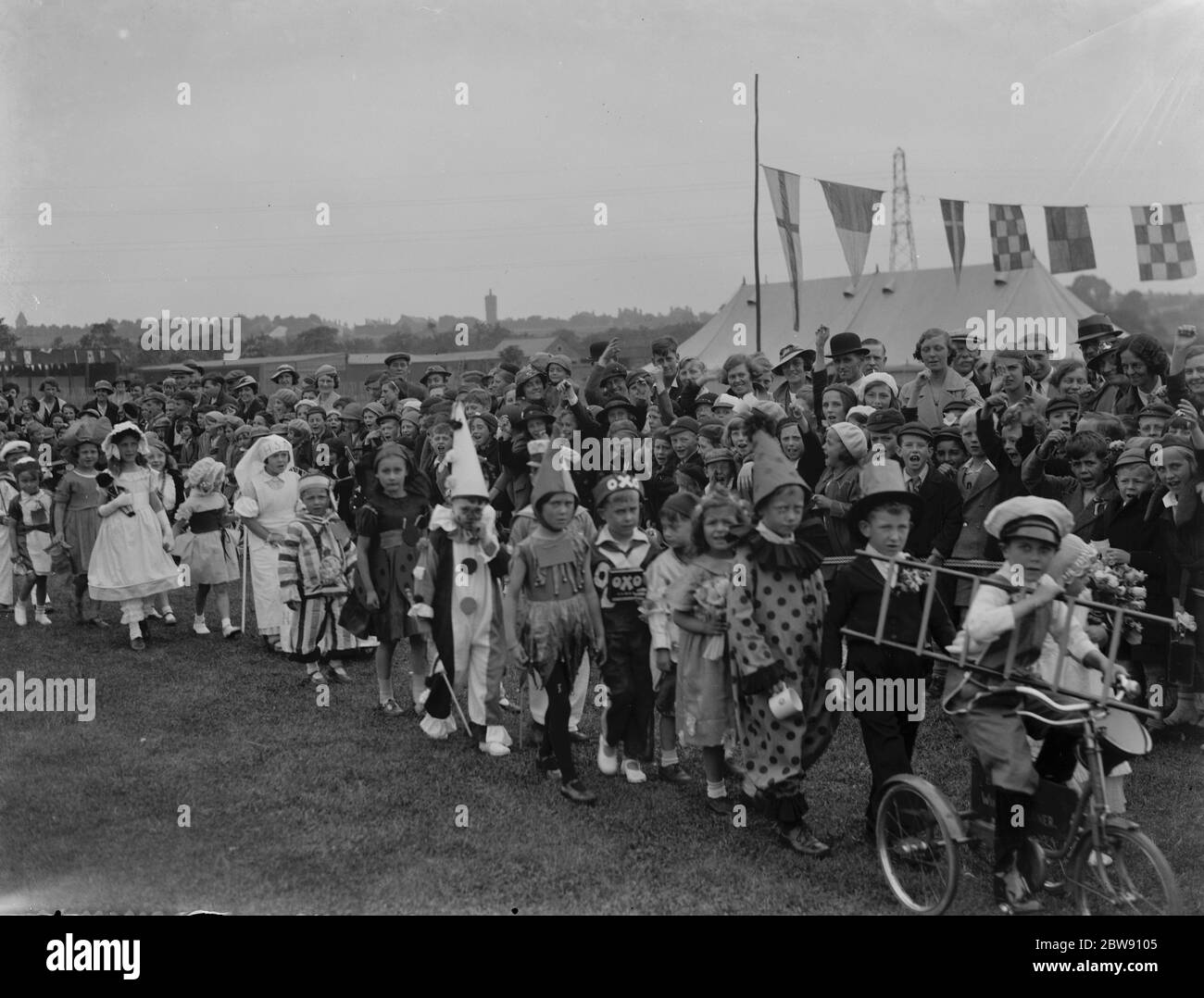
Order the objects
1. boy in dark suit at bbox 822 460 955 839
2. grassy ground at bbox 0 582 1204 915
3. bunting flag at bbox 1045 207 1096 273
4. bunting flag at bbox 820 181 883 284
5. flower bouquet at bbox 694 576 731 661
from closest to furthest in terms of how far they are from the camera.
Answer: grassy ground at bbox 0 582 1204 915
boy in dark suit at bbox 822 460 955 839
flower bouquet at bbox 694 576 731 661
bunting flag at bbox 1045 207 1096 273
bunting flag at bbox 820 181 883 284

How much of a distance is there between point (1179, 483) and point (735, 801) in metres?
3.21

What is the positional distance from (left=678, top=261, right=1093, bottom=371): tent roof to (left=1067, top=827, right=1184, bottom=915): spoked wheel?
15193 millimetres

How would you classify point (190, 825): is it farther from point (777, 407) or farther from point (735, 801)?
point (777, 407)

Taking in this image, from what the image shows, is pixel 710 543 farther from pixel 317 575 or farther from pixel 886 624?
pixel 317 575

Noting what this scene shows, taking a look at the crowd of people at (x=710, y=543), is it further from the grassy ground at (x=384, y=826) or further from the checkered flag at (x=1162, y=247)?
the checkered flag at (x=1162, y=247)

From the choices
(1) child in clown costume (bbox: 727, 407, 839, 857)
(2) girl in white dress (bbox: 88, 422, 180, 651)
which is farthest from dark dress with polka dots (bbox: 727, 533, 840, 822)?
(2) girl in white dress (bbox: 88, 422, 180, 651)

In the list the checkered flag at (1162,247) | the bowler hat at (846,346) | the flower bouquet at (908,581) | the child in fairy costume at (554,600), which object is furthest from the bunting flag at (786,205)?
the flower bouquet at (908,581)

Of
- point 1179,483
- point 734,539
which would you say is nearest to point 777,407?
point 734,539

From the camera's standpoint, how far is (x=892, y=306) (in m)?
22.6

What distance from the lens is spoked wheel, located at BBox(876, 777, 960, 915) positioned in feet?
14.6

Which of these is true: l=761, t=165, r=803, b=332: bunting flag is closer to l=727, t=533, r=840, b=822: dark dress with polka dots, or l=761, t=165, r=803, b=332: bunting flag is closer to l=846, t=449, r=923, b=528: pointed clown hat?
l=846, t=449, r=923, b=528: pointed clown hat

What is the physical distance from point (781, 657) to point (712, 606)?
463 millimetres

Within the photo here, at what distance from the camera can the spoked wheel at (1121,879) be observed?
13.3 feet

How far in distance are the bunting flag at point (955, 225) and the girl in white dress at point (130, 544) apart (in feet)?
33.6
